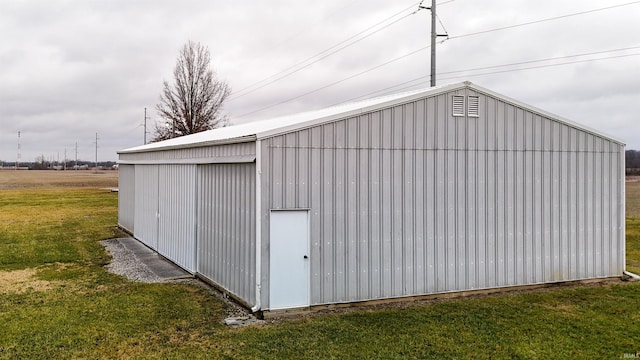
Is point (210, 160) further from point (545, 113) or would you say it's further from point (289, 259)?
point (545, 113)

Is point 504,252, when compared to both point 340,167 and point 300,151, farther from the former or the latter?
point 300,151

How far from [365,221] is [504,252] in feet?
10.2

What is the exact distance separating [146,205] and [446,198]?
9925 mm

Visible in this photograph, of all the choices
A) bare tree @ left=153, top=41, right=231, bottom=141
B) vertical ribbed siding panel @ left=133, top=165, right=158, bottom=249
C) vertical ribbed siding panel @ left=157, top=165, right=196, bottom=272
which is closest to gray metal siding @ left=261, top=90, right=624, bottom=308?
vertical ribbed siding panel @ left=157, top=165, right=196, bottom=272

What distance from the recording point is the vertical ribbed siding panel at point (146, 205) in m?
14.5

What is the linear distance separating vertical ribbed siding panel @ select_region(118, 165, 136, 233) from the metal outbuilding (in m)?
7.15

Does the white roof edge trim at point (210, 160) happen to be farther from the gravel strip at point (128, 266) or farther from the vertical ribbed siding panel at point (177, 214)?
the gravel strip at point (128, 266)

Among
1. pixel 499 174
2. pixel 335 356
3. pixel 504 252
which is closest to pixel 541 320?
pixel 504 252

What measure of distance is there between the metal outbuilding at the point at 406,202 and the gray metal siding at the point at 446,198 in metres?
0.02

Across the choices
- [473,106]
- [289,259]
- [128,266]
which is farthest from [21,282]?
[473,106]

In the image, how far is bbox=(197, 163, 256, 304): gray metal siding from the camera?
27.9 ft

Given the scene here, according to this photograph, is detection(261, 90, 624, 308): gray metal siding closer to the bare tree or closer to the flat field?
the bare tree

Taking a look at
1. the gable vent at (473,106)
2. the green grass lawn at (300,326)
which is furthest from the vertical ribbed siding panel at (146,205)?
the gable vent at (473,106)

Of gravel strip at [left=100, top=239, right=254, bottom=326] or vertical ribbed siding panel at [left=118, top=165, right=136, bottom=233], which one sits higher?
vertical ribbed siding panel at [left=118, top=165, right=136, bottom=233]
